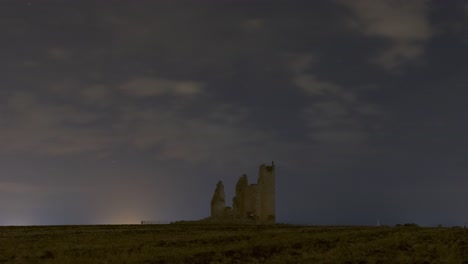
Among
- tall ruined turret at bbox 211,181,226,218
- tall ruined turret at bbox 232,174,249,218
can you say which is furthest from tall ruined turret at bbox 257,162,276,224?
tall ruined turret at bbox 211,181,226,218

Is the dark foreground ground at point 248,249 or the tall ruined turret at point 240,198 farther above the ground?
the tall ruined turret at point 240,198

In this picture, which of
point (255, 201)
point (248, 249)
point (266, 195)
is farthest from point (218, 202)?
point (248, 249)

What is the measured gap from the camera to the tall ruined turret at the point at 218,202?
82312 mm

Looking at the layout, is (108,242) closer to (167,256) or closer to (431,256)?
(167,256)

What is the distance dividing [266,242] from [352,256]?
6.91 metres

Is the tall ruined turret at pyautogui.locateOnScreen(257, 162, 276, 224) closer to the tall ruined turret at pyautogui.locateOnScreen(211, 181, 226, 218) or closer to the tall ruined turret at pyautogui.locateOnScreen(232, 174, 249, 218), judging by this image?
the tall ruined turret at pyautogui.locateOnScreen(232, 174, 249, 218)

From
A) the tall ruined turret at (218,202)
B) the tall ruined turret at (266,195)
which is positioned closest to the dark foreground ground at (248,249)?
the tall ruined turret at (266,195)

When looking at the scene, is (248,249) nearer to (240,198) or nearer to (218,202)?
(240,198)

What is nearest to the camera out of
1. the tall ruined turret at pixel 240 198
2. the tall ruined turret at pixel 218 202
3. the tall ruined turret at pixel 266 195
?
the tall ruined turret at pixel 266 195

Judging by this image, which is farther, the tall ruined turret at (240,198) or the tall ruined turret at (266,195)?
the tall ruined turret at (240,198)

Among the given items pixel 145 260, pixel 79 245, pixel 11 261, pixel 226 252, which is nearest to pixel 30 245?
pixel 79 245

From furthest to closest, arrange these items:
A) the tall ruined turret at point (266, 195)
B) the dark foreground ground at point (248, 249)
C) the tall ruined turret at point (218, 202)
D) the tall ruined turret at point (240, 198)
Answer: the tall ruined turret at point (218, 202)
the tall ruined turret at point (240, 198)
the tall ruined turret at point (266, 195)
the dark foreground ground at point (248, 249)

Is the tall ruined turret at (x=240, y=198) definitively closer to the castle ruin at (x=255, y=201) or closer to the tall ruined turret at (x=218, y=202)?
the castle ruin at (x=255, y=201)

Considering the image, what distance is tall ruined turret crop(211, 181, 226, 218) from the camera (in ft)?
270
